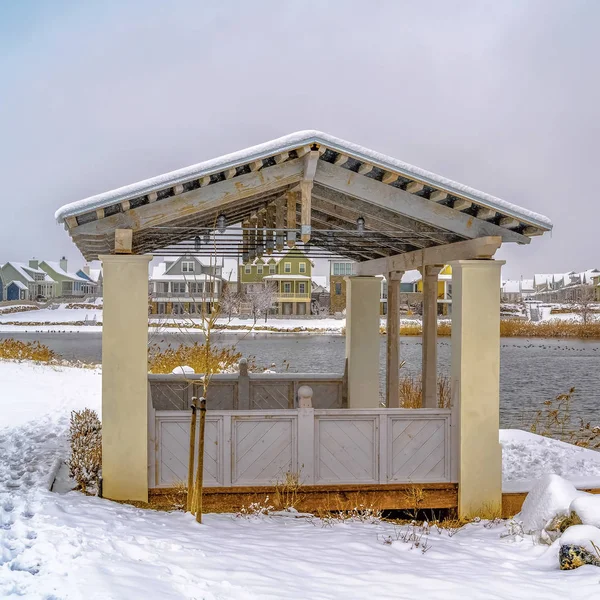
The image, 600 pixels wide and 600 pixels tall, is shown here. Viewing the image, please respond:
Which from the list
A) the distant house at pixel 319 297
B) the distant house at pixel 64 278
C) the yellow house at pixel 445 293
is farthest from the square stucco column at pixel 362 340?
the distant house at pixel 64 278

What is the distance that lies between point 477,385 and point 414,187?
2397 mm

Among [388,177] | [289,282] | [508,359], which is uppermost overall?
[289,282]

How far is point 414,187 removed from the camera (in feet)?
24.6

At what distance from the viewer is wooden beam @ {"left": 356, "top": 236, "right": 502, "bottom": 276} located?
753 cm

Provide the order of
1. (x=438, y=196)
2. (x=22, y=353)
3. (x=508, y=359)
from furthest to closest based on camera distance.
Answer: (x=508, y=359) < (x=22, y=353) < (x=438, y=196)

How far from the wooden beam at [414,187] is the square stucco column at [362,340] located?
3.52 metres

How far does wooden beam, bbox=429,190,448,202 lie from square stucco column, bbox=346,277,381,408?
11.3 feet

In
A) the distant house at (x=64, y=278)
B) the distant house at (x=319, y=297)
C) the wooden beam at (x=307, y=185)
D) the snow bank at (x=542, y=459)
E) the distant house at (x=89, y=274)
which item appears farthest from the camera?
the distant house at (x=89, y=274)

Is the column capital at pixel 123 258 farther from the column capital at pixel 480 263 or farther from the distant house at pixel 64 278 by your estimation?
the distant house at pixel 64 278

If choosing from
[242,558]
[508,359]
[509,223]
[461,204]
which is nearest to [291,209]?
[461,204]

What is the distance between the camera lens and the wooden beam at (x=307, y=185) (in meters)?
7.12

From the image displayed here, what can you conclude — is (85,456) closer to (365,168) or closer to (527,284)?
(365,168)

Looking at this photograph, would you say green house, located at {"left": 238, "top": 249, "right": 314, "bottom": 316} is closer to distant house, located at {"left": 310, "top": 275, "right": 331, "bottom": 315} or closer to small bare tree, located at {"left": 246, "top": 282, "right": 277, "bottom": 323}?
small bare tree, located at {"left": 246, "top": 282, "right": 277, "bottom": 323}

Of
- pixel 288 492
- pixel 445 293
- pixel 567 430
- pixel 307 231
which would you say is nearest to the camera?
pixel 307 231
